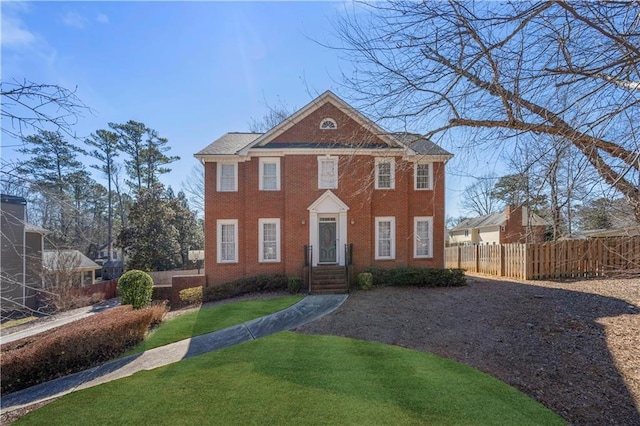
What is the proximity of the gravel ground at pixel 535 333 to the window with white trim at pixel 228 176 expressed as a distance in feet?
25.4

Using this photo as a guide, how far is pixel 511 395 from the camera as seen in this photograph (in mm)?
5195

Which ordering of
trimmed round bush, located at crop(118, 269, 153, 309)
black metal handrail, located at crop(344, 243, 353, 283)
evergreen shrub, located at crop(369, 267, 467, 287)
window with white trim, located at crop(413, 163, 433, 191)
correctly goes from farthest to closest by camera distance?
1. window with white trim, located at crop(413, 163, 433, 191)
2. black metal handrail, located at crop(344, 243, 353, 283)
3. evergreen shrub, located at crop(369, 267, 467, 287)
4. trimmed round bush, located at crop(118, 269, 153, 309)

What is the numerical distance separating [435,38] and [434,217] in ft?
39.7

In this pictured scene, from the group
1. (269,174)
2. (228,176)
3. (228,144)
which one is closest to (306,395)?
(269,174)

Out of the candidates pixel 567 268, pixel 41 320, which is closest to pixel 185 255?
pixel 41 320

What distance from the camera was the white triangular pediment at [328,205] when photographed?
15.3m

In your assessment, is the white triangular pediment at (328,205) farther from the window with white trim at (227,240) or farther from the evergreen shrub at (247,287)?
the window with white trim at (227,240)

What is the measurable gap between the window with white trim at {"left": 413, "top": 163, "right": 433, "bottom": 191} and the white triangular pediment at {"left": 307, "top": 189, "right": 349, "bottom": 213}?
3773 millimetres

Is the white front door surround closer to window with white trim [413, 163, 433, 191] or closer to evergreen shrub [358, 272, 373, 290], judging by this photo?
evergreen shrub [358, 272, 373, 290]

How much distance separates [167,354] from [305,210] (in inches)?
350

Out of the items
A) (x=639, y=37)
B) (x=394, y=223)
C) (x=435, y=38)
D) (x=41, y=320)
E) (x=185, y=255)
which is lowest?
(x=41, y=320)

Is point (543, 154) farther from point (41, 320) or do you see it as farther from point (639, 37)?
point (41, 320)

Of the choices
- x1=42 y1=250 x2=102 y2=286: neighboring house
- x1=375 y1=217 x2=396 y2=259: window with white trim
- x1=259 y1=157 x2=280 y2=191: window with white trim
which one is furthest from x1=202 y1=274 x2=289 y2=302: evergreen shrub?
x1=42 y1=250 x2=102 y2=286: neighboring house

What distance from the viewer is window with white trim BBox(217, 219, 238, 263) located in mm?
15523
